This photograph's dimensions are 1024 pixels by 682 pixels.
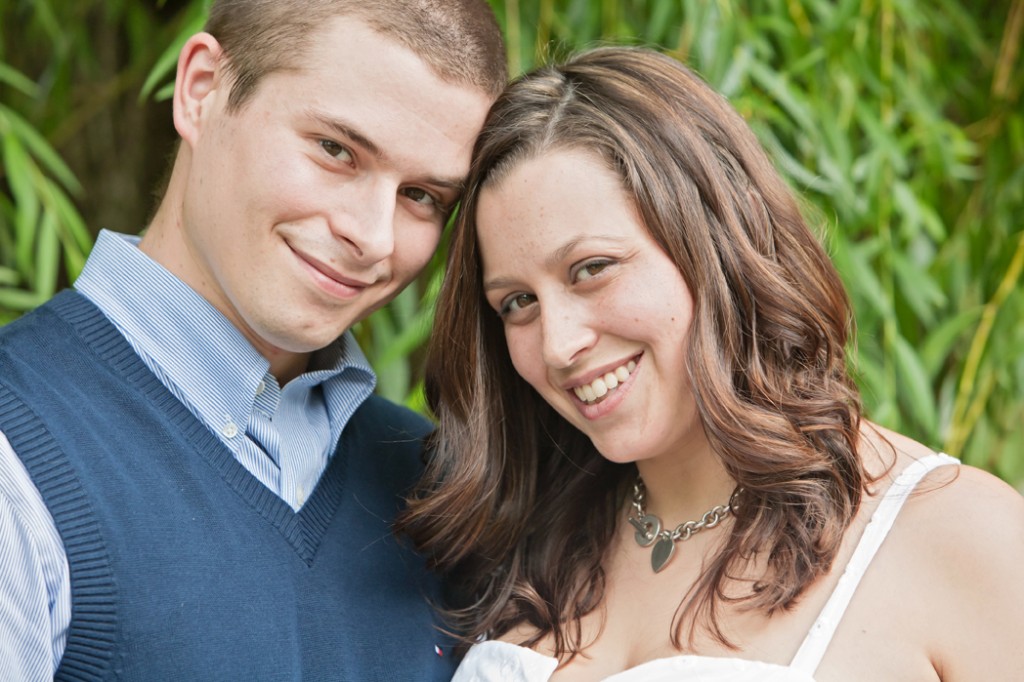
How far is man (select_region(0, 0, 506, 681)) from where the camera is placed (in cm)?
128

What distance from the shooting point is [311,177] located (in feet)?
4.66

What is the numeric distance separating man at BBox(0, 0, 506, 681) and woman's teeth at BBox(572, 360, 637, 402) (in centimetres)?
29

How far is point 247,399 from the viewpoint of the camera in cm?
147

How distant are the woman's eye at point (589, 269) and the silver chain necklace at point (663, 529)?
352 millimetres

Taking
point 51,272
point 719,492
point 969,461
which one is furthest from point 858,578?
point 51,272

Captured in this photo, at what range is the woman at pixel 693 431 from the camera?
1.33m

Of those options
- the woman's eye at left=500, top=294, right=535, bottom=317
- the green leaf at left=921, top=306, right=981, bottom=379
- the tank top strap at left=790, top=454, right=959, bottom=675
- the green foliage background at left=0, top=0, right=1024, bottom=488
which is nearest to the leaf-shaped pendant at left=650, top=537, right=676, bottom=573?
the tank top strap at left=790, top=454, right=959, bottom=675

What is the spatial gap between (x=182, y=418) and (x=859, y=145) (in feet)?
4.69

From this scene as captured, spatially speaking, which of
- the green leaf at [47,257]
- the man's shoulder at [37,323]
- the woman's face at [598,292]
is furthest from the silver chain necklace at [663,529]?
the green leaf at [47,257]

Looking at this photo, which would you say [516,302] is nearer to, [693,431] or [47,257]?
[693,431]

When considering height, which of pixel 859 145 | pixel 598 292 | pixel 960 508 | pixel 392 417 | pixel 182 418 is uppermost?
pixel 859 145

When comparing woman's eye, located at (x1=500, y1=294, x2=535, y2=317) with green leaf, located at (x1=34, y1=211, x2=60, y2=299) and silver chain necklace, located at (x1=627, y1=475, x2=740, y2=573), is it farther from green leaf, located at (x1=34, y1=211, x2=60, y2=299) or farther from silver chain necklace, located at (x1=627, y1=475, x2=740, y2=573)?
green leaf, located at (x1=34, y1=211, x2=60, y2=299)

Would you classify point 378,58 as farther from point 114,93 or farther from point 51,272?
point 114,93

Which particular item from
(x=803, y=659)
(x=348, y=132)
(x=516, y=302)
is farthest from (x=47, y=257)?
(x=803, y=659)
